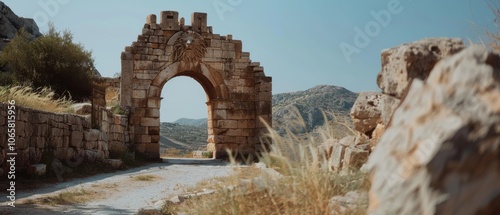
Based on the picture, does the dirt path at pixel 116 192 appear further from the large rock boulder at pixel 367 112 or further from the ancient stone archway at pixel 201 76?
the ancient stone archway at pixel 201 76

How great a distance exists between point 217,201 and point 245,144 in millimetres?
13032

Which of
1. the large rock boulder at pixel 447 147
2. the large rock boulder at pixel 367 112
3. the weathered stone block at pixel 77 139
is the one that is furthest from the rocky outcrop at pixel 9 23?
the large rock boulder at pixel 447 147

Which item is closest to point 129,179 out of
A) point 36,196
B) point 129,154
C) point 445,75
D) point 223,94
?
point 36,196

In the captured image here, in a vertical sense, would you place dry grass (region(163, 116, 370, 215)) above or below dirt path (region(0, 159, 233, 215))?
above

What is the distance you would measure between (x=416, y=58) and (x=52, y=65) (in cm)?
1588

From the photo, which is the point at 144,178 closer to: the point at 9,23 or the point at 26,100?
the point at 26,100

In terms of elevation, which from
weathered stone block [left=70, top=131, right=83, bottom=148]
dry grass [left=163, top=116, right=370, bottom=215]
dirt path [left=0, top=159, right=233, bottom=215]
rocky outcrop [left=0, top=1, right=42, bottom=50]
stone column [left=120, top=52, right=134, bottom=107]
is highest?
rocky outcrop [left=0, top=1, right=42, bottom=50]

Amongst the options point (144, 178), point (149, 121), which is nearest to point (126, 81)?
point (149, 121)

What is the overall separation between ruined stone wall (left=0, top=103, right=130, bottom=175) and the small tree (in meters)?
3.37

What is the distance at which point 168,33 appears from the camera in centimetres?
1672

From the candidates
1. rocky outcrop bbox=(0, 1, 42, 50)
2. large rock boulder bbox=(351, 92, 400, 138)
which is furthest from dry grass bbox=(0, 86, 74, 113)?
→ rocky outcrop bbox=(0, 1, 42, 50)

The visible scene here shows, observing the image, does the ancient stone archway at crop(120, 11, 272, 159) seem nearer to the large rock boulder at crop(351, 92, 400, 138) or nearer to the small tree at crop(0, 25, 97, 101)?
the small tree at crop(0, 25, 97, 101)

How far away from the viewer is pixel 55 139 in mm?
10164

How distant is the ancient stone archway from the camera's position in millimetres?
16344
